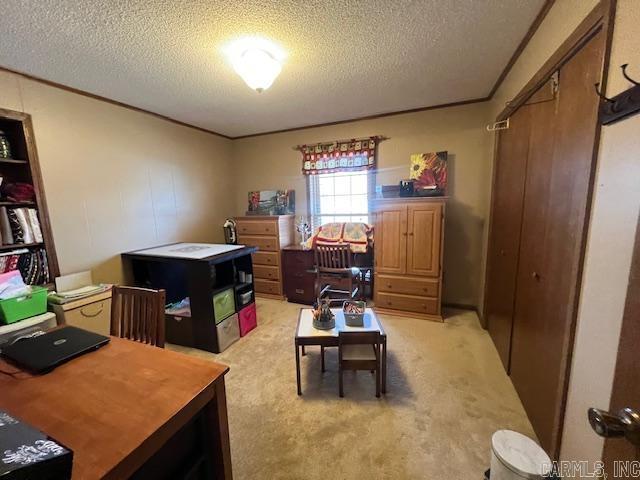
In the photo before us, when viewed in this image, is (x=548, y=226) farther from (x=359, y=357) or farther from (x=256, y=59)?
(x=256, y=59)

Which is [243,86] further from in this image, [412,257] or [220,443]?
[220,443]

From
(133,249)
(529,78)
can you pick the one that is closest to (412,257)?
(529,78)

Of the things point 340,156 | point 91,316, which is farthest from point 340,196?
point 91,316

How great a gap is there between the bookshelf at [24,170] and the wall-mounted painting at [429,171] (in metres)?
3.56

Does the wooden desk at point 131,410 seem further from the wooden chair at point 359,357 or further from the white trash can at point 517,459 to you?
the white trash can at point 517,459

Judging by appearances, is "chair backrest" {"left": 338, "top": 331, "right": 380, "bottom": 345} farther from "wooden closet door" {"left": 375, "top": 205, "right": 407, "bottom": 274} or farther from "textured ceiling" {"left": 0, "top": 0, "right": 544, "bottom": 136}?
"textured ceiling" {"left": 0, "top": 0, "right": 544, "bottom": 136}

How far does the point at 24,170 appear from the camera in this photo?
2186 millimetres

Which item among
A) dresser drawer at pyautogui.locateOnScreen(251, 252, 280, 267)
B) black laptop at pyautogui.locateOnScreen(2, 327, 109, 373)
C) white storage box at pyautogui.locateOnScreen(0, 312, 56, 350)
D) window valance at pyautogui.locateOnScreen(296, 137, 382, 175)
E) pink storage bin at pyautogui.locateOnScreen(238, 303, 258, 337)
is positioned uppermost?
window valance at pyautogui.locateOnScreen(296, 137, 382, 175)

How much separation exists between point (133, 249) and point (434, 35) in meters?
3.38

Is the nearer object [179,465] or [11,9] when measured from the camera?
[179,465]

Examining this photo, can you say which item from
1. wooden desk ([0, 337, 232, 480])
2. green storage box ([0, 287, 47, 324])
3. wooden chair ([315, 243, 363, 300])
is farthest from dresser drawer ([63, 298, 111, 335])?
wooden chair ([315, 243, 363, 300])

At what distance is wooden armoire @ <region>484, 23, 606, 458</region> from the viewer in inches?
44.9

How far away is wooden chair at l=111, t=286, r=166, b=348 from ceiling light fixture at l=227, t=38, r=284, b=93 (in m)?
1.53

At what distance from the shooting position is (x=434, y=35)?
1.75 m
